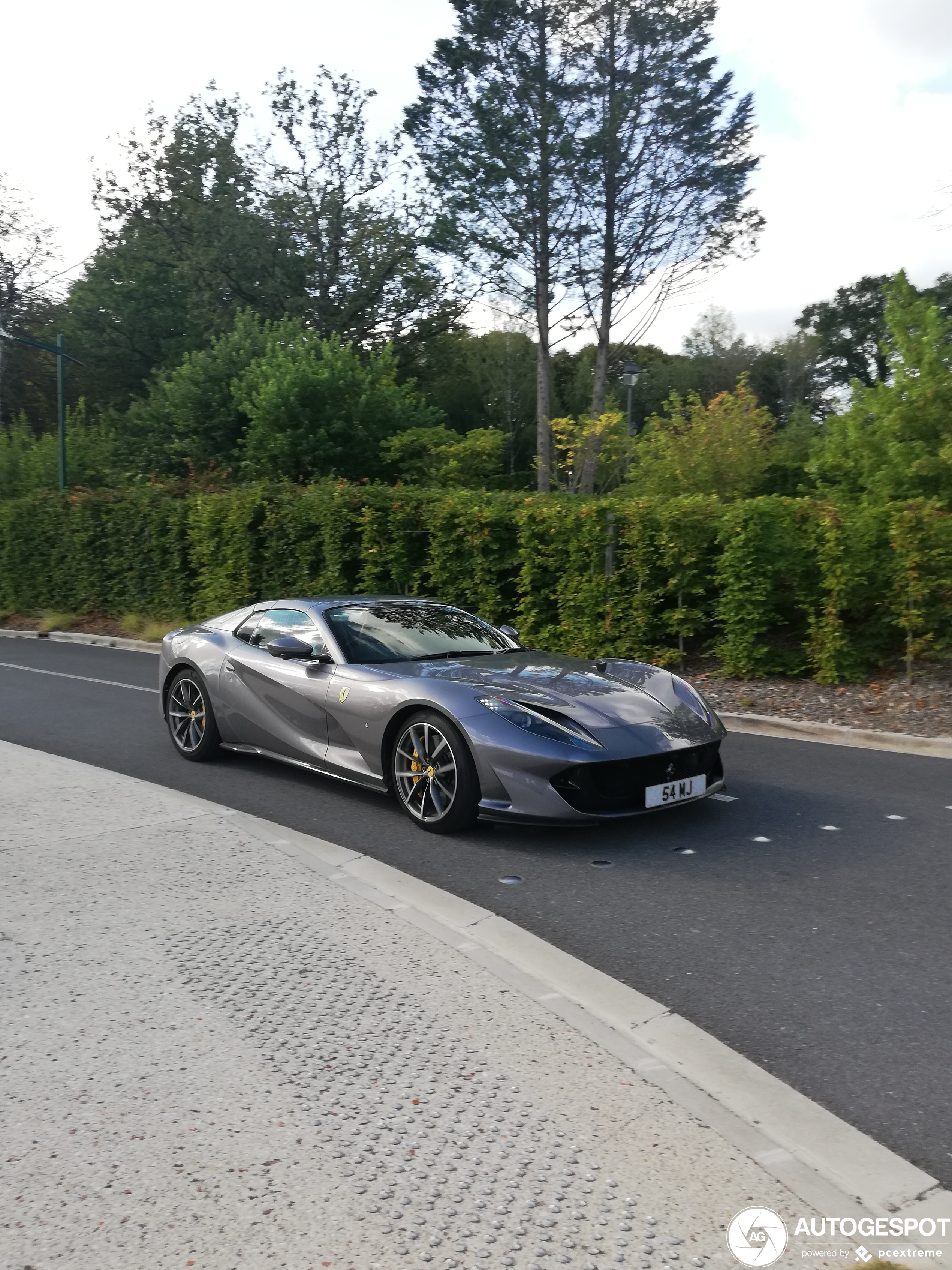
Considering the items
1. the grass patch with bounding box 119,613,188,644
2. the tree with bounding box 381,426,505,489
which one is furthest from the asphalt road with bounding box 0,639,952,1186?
the tree with bounding box 381,426,505,489

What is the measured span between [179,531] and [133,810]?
1533 cm

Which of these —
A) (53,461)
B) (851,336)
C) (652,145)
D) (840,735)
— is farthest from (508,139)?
(851,336)

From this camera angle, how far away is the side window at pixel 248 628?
789 centimetres

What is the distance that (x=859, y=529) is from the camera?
35.7 ft

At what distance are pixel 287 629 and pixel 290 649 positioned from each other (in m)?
0.57

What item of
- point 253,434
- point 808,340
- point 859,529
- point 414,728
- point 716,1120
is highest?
point 808,340

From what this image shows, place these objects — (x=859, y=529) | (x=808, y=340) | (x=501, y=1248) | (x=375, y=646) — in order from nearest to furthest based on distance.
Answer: (x=501, y=1248)
(x=375, y=646)
(x=859, y=529)
(x=808, y=340)

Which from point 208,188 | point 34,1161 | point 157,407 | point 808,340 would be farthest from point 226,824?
point 808,340

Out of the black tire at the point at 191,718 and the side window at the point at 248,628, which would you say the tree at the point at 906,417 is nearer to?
the side window at the point at 248,628

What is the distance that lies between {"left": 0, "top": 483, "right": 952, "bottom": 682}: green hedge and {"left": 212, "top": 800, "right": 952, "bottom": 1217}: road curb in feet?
23.0

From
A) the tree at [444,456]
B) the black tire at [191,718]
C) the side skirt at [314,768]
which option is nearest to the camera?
the side skirt at [314,768]

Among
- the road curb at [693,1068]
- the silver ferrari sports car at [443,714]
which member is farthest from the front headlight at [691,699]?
the road curb at [693,1068]

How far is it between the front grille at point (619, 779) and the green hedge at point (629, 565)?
17.6 feet

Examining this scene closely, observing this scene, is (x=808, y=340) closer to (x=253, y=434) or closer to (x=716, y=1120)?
(x=253, y=434)
